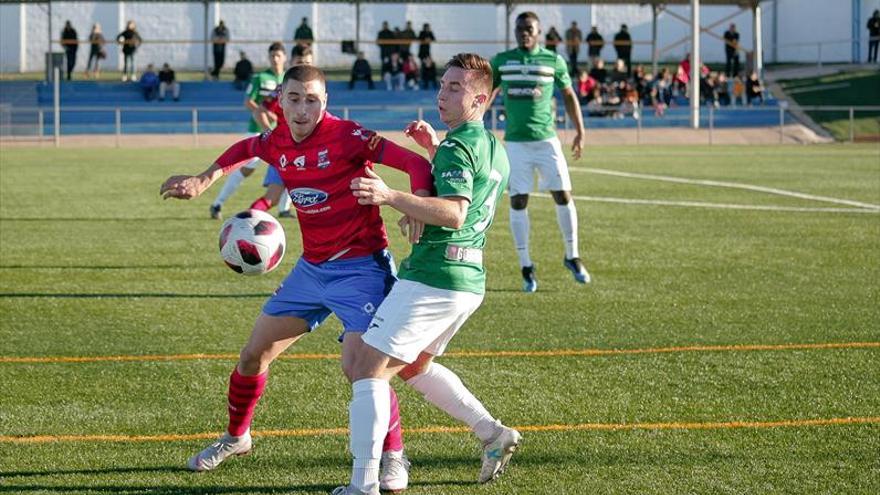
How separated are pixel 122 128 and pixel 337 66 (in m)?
17.4

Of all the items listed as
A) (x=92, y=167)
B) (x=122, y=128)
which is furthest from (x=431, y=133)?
(x=122, y=128)

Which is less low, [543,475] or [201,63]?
[201,63]

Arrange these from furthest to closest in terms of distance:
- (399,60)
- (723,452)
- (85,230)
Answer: (399,60) → (85,230) → (723,452)

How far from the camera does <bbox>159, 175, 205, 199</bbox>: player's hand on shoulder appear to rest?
5898 millimetres

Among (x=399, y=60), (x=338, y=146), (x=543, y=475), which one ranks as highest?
(x=399, y=60)

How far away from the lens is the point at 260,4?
57344 mm

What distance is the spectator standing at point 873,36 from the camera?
4869 cm

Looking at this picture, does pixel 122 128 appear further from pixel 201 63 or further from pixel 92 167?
pixel 201 63

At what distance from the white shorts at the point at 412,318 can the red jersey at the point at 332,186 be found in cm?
50

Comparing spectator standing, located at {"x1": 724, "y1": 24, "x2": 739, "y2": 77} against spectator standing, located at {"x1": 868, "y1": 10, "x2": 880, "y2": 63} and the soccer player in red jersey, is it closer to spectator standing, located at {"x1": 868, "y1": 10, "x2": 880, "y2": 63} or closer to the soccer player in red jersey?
spectator standing, located at {"x1": 868, "y1": 10, "x2": 880, "y2": 63}

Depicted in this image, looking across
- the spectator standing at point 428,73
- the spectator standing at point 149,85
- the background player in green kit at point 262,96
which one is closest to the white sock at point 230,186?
the background player in green kit at point 262,96

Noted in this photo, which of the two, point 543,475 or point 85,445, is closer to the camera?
point 543,475

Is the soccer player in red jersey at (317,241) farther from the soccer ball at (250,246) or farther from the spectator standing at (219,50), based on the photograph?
the spectator standing at (219,50)

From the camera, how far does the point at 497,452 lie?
5.52 meters
